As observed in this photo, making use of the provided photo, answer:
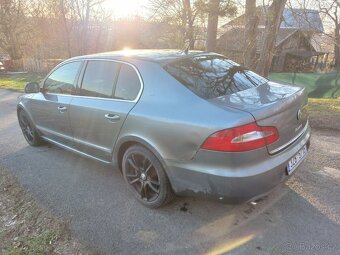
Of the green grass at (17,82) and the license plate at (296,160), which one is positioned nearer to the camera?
the license plate at (296,160)

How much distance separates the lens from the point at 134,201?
3447mm

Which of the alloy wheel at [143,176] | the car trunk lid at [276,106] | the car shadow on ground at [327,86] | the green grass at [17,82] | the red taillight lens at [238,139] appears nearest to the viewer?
the red taillight lens at [238,139]

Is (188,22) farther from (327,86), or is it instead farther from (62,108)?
(62,108)

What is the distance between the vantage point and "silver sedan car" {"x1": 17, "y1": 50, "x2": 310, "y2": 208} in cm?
249

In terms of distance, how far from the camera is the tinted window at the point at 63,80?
13.4ft

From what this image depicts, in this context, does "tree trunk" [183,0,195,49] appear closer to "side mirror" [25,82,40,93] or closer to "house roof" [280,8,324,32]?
"house roof" [280,8,324,32]

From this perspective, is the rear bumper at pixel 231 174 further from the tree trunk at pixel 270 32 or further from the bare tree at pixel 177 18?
the bare tree at pixel 177 18

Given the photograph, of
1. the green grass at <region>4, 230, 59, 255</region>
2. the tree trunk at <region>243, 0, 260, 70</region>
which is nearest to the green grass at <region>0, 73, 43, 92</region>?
A: the tree trunk at <region>243, 0, 260, 70</region>

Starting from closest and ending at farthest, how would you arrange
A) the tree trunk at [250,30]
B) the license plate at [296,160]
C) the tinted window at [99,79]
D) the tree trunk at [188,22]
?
the license plate at [296,160], the tinted window at [99,79], the tree trunk at [250,30], the tree trunk at [188,22]

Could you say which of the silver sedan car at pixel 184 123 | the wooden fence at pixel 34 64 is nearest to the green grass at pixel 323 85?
the silver sedan car at pixel 184 123

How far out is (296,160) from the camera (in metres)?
2.96

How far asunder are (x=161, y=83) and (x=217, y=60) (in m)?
0.96

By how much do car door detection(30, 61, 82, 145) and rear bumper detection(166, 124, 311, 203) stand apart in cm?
207

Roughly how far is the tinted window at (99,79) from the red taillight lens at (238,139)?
152cm
